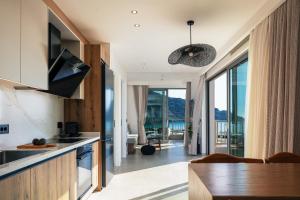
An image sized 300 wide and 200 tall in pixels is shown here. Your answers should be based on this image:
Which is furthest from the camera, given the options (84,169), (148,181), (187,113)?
(187,113)

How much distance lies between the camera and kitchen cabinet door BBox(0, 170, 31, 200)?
1.54 m

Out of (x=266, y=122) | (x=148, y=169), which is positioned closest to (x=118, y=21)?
(x=266, y=122)

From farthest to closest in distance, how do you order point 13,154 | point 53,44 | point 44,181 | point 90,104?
point 90,104
point 53,44
point 13,154
point 44,181

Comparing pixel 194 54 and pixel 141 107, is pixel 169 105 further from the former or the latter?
pixel 194 54

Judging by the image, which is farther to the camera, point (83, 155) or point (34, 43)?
point (83, 155)

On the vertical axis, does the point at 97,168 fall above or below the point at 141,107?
below

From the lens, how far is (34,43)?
8.13 ft

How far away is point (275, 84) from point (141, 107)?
8.32 m

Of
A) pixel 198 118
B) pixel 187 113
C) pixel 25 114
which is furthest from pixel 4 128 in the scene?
pixel 187 113

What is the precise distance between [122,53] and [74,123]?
2173 mm

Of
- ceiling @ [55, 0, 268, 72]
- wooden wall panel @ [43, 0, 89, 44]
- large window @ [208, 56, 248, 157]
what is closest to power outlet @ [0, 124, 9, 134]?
wooden wall panel @ [43, 0, 89, 44]

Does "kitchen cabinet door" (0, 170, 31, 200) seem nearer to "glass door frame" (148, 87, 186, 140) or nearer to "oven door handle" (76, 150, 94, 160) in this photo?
"oven door handle" (76, 150, 94, 160)

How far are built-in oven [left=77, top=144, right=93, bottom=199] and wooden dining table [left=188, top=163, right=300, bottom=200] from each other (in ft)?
5.67

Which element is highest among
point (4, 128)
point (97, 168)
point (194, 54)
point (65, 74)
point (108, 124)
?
point (194, 54)
